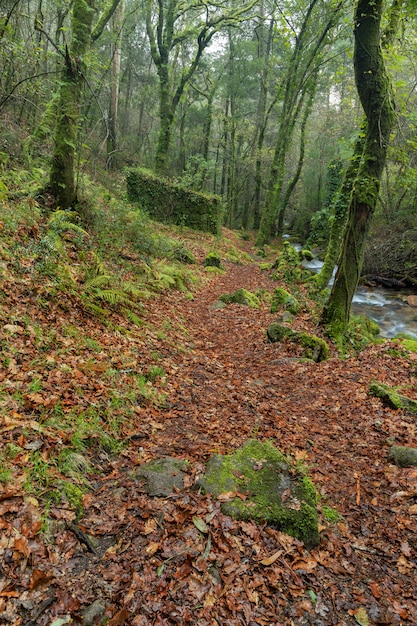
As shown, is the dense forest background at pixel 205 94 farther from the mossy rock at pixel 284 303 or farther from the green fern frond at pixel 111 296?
the mossy rock at pixel 284 303

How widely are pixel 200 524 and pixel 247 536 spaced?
1.31 ft

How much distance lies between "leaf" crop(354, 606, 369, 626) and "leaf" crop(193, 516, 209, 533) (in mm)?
1167

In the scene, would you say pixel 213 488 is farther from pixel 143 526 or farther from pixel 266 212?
pixel 266 212

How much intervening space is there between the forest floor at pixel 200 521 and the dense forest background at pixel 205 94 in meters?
4.49

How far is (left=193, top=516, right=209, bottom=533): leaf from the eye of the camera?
2.82 m

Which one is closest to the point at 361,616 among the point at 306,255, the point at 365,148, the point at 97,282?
the point at 97,282

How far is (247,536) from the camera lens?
9.37ft

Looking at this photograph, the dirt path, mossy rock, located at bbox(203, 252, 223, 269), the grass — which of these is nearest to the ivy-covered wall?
mossy rock, located at bbox(203, 252, 223, 269)

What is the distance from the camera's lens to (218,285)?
500 inches

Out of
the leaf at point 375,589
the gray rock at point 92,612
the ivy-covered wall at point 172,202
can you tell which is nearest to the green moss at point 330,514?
the leaf at point 375,589

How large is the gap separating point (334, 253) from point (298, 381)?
7.92 meters

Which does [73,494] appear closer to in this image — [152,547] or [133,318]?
[152,547]

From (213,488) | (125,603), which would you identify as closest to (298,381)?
(213,488)

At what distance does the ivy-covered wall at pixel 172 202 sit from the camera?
16406mm
